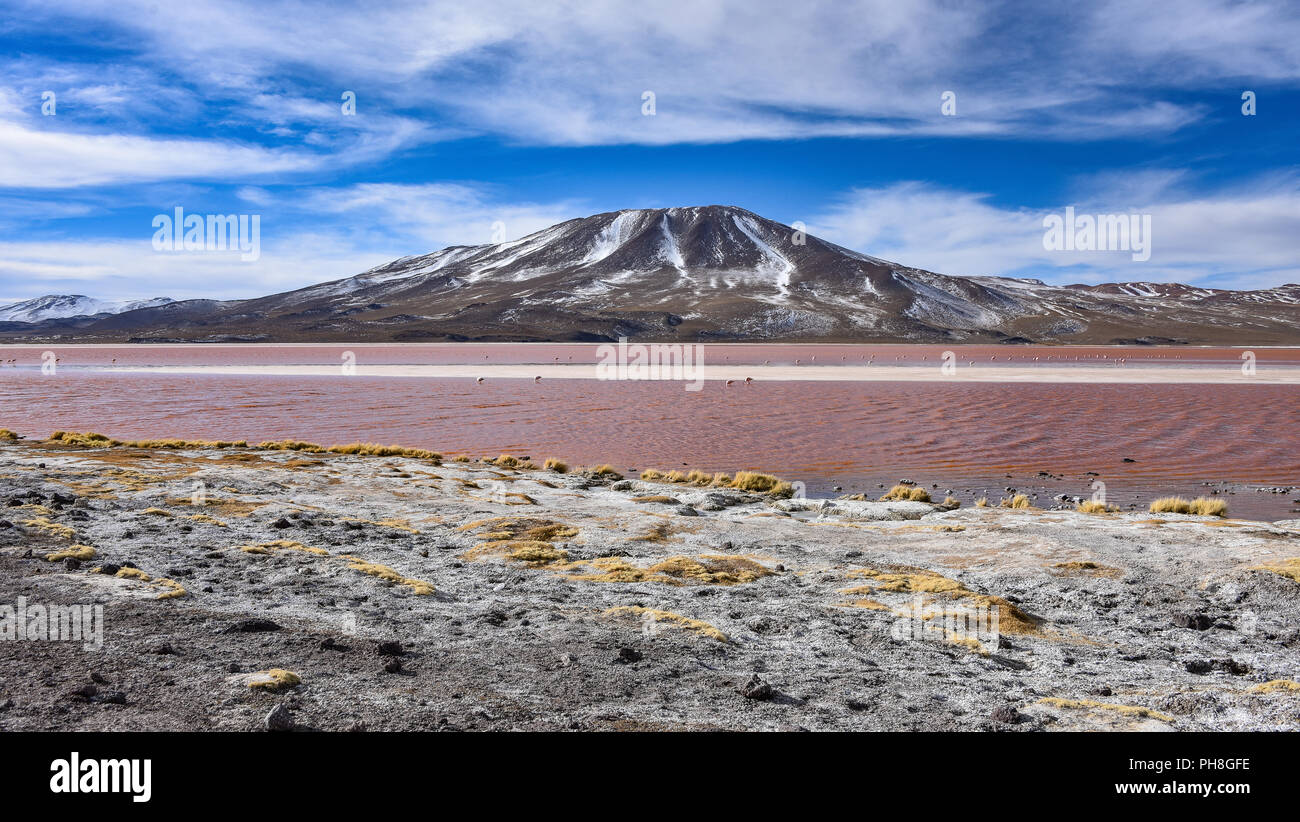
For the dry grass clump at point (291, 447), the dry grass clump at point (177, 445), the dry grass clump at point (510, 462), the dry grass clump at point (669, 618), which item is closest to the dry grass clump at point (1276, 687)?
the dry grass clump at point (669, 618)

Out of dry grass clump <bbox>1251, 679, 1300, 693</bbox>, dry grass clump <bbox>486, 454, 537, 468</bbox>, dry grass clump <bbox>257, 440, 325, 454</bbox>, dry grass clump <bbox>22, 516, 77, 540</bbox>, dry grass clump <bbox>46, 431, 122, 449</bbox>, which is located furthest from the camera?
dry grass clump <bbox>257, 440, 325, 454</bbox>

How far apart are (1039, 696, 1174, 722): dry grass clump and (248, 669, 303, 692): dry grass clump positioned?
5.45m

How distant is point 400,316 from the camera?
600 ft

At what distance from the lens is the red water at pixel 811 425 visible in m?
19.0

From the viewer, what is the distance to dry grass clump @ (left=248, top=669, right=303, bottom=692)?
5.57 m

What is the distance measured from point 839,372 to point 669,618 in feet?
163

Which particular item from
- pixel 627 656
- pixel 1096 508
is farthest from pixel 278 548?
pixel 1096 508

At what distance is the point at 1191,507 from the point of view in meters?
14.1

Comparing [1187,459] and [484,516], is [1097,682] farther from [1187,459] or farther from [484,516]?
[1187,459]

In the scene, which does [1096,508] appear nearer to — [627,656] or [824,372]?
[627,656]

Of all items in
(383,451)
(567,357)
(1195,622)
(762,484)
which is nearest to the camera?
(1195,622)

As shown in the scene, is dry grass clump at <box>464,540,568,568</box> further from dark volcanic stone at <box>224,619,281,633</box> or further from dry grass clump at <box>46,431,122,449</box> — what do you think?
dry grass clump at <box>46,431,122,449</box>

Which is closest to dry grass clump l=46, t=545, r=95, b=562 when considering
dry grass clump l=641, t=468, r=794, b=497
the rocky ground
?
the rocky ground
